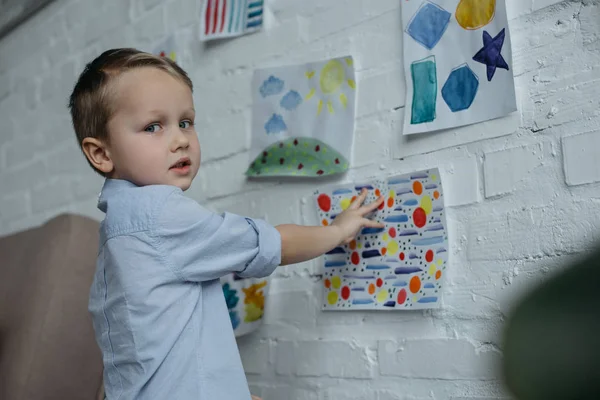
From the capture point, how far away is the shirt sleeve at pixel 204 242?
0.98 m

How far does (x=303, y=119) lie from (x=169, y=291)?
53 cm

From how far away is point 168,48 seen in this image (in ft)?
5.74

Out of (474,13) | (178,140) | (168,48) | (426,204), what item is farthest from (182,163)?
(168,48)

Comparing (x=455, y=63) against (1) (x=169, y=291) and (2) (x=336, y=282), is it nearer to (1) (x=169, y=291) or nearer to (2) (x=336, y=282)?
(2) (x=336, y=282)

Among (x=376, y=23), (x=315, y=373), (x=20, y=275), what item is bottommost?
(x=315, y=373)

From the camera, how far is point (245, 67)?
1.54m

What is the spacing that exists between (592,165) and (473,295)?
28cm

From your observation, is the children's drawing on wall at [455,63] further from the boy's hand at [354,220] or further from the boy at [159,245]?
the boy at [159,245]

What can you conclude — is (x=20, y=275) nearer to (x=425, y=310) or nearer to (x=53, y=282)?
(x=53, y=282)

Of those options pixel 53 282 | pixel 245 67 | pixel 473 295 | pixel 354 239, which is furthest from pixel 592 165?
pixel 53 282

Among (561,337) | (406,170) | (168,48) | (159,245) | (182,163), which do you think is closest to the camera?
(561,337)

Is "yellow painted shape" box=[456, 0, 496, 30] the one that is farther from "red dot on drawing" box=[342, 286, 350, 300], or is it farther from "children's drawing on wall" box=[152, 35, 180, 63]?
"children's drawing on wall" box=[152, 35, 180, 63]

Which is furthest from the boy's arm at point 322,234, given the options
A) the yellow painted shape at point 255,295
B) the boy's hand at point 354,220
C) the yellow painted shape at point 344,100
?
the yellow painted shape at point 255,295

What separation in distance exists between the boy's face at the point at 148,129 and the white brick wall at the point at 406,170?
14.5 inches
